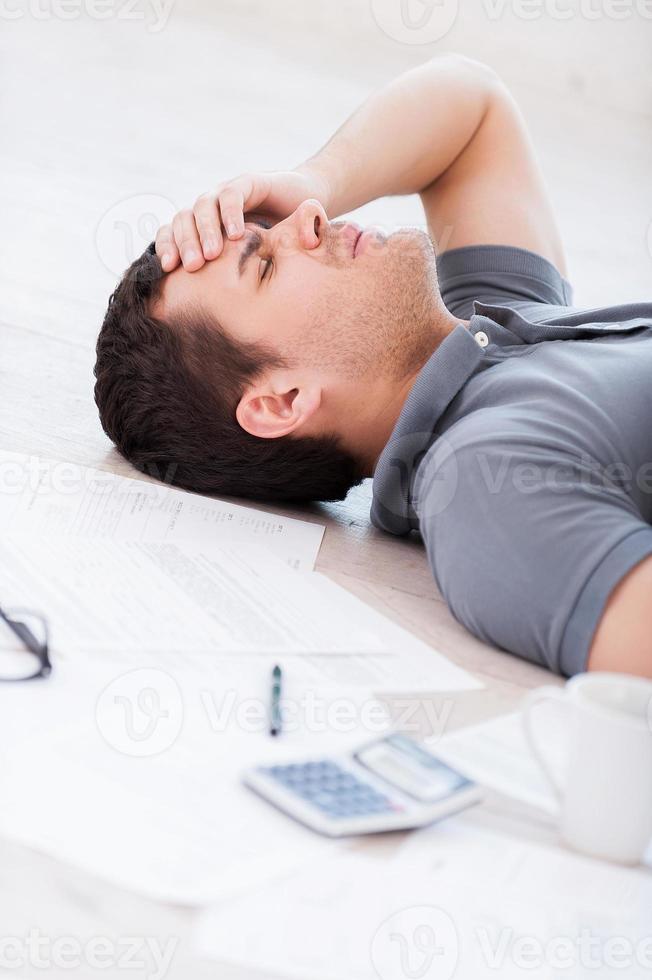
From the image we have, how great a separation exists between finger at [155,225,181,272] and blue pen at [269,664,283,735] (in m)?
0.67

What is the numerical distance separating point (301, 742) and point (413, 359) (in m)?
0.66

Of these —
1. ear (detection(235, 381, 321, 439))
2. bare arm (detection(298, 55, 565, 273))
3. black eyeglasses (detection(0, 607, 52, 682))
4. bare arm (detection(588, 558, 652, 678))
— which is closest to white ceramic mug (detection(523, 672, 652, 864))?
bare arm (detection(588, 558, 652, 678))

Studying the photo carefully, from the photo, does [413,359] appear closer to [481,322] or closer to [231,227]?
[481,322]

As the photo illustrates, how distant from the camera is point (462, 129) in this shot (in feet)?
6.37

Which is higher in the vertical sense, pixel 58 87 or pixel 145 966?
pixel 145 966

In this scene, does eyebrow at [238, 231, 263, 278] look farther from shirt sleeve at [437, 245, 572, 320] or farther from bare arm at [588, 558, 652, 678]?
bare arm at [588, 558, 652, 678]

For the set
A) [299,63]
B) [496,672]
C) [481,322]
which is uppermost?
[481,322]

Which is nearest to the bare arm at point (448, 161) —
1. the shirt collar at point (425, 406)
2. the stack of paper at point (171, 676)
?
the shirt collar at point (425, 406)

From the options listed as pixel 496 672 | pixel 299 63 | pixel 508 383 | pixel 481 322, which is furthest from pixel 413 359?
pixel 299 63

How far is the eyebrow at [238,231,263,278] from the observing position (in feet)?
4.75

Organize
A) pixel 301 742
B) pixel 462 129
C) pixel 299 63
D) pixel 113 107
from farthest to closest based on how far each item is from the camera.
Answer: pixel 299 63 → pixel 113 107 → pixel 462 129 → pixel 301 742

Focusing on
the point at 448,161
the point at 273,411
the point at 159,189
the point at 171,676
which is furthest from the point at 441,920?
the point at 159,189

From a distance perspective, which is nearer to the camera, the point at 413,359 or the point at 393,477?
the point at 393,477

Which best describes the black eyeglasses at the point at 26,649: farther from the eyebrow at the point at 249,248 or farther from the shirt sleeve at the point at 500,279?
the shirt sleeve at the point at 500,279
